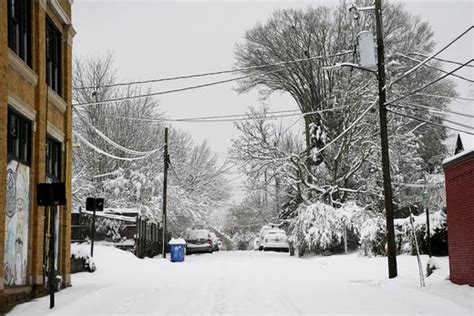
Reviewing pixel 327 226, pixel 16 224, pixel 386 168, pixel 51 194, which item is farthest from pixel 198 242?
pixel 51 194

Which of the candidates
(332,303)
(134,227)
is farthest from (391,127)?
(332,303)

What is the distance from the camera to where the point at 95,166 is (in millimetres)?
42781

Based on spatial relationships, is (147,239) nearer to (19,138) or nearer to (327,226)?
(327,226)

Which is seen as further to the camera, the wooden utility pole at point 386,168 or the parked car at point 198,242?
the parked car at point 198,242

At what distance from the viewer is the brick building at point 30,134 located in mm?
12711

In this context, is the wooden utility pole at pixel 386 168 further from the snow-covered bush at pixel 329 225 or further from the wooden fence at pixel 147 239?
the wooden fence at pixel 147 239

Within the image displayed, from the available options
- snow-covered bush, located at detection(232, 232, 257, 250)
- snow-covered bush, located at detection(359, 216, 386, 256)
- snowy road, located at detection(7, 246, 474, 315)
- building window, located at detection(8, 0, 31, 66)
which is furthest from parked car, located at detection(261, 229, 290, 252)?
building window, located at detection(8, 0, 31, 66)

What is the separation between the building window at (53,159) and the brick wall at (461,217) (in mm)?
9846

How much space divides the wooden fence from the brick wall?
18.8 m

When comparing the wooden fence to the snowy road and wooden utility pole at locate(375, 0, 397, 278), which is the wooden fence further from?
wooden utility pole at locate(375, 0, 397, 278)

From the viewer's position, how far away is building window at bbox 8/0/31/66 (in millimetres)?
13680

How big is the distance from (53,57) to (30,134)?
3362mm

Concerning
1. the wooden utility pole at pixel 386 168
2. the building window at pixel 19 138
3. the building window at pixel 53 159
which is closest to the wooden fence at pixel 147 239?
the building window at pixel 53 159

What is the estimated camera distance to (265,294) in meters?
14.4
